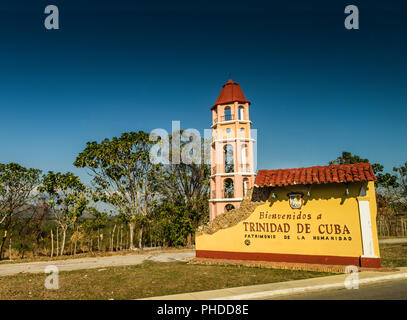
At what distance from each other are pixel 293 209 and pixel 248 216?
2.22 metres

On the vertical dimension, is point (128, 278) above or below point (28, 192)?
below

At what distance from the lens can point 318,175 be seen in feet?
39.8

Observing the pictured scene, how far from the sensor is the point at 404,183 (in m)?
32.8

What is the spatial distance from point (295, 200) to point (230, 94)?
11.1 meters

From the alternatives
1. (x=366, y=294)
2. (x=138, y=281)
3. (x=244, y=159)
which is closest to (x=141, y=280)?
(x=138, y=281)

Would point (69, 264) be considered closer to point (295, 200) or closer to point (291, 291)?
point (291, 291)

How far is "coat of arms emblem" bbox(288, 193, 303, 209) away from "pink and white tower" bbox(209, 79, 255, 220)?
6837 millimetres

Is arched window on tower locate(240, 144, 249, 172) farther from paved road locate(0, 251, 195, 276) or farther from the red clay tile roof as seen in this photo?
paved road locate(0, 251, 195, 276)

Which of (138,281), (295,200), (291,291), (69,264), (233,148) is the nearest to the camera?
(291,291)

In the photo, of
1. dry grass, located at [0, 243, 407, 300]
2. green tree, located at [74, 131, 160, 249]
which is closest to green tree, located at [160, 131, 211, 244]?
green tree, located at [74, 131, 160, 249]
